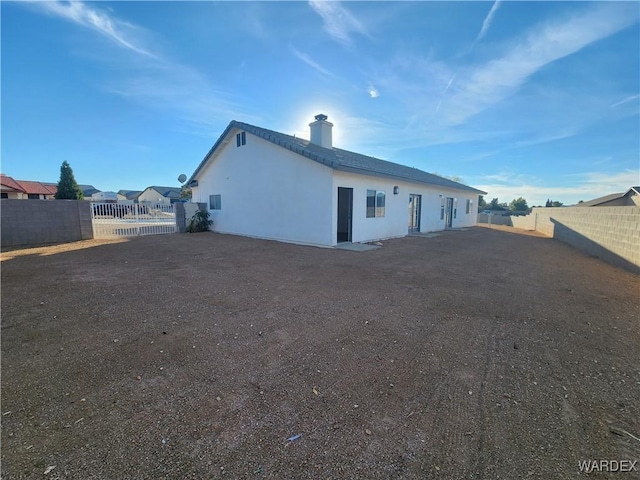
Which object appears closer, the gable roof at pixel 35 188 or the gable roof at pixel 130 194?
the gable roof at pixel 35 188

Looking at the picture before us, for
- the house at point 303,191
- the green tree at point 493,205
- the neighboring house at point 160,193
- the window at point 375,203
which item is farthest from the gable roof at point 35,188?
the green tree at point 493,205

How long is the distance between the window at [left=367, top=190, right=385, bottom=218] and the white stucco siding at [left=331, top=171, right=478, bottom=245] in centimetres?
17

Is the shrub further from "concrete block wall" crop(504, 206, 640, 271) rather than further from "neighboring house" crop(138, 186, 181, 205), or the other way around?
"neighboring house" crop(138, 186, 181, 205)

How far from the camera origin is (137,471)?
153 centimetres

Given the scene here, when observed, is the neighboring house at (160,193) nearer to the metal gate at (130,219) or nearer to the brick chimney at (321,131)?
the metal gate at (130,219)

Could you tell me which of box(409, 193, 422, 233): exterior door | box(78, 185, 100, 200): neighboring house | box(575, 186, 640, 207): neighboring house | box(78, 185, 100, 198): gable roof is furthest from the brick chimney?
box(78, 185, 100, 198): gable roof

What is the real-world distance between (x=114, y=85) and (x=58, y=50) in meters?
2.60

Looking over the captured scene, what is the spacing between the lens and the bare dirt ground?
1.65 m

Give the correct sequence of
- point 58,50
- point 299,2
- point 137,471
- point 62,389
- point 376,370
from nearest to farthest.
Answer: point 137,471, point 62,389, point 376,370, point 299,2, point 58,50

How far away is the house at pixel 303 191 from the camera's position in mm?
10133

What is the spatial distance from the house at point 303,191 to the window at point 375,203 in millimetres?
42

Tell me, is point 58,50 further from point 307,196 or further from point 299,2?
point 307,196

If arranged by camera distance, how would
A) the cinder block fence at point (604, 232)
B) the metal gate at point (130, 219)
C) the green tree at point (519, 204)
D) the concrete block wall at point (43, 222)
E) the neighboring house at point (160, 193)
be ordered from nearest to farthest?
the cinder block fence at point (604, 232), the concrete block wall at point (43, 222), the metal gate at point (130, 219), the green tree at point (519, 204), the neighboring house at point (160, 193)

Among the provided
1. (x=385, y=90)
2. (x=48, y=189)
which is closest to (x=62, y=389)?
(x=385, y=90)
